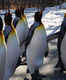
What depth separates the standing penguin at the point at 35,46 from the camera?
8.85 feet

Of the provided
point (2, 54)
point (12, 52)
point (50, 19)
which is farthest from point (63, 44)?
point (50, 19)

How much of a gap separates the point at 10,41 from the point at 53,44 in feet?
6.17

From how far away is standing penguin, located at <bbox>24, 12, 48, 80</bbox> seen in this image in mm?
2697

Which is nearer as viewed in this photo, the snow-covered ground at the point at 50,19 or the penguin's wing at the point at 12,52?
the penguin's wing at the point at 12,52

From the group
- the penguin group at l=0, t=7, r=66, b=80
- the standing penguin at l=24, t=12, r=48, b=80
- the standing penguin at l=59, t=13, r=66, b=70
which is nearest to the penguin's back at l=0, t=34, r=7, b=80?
the penguin group at l=0, t=7, r=66, b=80

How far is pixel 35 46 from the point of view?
2754 mm

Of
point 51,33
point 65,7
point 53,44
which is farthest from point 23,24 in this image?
point 65,7

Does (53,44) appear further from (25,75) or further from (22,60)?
(25,75)

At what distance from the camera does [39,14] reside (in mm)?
2670

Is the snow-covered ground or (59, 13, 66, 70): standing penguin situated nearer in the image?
(59, 13, 66, 70): standing penguin

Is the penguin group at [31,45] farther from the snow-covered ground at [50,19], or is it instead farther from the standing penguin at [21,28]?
the snow-covered ground at [50,19]

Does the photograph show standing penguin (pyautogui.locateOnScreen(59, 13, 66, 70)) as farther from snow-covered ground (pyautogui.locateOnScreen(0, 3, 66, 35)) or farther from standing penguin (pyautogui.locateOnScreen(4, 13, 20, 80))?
snow-covered ground (pyautogui.locateOnScreen(0, 3, 66, 35))

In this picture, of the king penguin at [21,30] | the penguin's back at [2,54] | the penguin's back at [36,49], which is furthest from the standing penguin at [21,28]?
the penguin's back at [2,54]

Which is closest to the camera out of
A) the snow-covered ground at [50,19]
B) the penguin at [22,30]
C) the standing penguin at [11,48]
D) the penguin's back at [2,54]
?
the penguin's back at [2,54]
